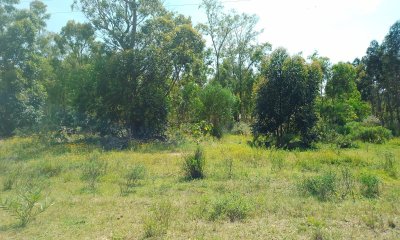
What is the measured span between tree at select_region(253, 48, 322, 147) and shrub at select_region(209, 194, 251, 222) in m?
12.2

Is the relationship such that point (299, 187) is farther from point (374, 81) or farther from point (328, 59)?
point (374, 81)

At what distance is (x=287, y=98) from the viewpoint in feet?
59.0

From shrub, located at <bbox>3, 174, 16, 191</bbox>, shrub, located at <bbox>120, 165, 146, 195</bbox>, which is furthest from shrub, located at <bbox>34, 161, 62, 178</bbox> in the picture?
shrub, located at <bbox>120, 165, 146, 195</bbox>

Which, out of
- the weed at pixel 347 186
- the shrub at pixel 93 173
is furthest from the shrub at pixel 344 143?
the shrub at pixel 93 173

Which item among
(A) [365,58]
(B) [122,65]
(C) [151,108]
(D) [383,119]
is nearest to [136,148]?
(C) [151,108]

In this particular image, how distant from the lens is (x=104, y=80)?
2017cm

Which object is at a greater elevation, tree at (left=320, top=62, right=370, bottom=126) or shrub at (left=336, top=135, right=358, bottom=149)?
tree at (left=320, top=62, right=370, bottom=126)

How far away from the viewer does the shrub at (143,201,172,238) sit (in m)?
5.19

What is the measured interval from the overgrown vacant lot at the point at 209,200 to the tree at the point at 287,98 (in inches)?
243

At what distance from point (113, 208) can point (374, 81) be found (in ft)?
114

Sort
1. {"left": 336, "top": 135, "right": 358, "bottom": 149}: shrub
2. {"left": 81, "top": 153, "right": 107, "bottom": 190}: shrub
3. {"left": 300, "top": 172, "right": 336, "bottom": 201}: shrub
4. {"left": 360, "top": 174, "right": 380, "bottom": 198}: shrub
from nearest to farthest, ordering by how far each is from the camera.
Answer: {"left": 300, "top": 172, "right": 336, "bottom": 201}: shrub → {"left": 360, "top": 174, "right": 380, "bottom": 198}: shrub → {"left": 81, "top": 153, "right": 107, "bottom": 190}: shrub → {"left": 336, "top": 135, "right": 358, "bottom": 149}: shrub

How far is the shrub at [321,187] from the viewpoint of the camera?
716 centimetres

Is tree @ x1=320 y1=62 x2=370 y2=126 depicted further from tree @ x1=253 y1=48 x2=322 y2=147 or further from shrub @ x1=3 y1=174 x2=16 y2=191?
shrub @ x1=3 y1=174 x2=16 y2=191

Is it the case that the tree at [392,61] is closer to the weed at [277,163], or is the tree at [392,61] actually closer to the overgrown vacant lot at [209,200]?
the overgrown vacant lot at [209,200]
